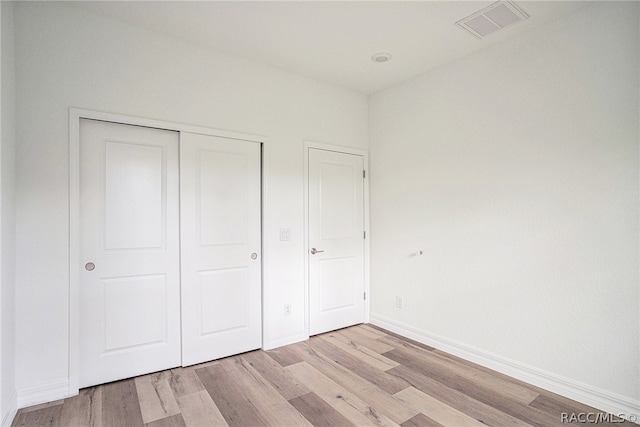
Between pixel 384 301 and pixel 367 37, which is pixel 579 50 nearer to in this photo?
pixel 367 37

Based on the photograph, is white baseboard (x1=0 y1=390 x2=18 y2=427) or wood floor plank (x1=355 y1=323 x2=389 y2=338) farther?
wood floor plank (x1=355 y1=323 x2=389 y2=338)

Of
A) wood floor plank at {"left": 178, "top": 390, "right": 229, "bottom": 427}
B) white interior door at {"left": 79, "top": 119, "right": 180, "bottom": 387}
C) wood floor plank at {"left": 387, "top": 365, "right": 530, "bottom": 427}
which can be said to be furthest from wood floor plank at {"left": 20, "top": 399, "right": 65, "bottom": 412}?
wood floor plank at {"left": 387, "top": 365, "right": 530, "bottom": 427}

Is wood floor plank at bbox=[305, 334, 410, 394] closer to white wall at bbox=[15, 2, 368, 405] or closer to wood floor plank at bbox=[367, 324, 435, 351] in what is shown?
white wall at bbox=[15, 2, 368, 405]

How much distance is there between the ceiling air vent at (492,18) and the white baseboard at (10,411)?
3.96 metres

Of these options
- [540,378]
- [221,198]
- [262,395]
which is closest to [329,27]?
[221,198]

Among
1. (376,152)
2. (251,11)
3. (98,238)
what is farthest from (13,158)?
(376,152)

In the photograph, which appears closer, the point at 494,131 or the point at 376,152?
the point at 494,131

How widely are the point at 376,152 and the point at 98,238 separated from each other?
291 cm

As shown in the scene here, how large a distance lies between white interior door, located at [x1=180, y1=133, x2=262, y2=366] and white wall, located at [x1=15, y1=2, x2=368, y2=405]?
0.49ft

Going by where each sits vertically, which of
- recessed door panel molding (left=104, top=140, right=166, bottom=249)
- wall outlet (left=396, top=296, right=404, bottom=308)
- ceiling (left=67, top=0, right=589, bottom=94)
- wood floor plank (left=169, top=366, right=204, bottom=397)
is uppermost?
ceiling (left=67, top=0, right=589, bottom=94)

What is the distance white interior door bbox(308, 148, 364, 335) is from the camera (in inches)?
141

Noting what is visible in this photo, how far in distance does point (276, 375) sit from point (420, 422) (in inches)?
45.7

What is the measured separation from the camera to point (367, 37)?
8.96ft

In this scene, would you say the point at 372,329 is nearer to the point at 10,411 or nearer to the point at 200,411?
the point at 200,411
